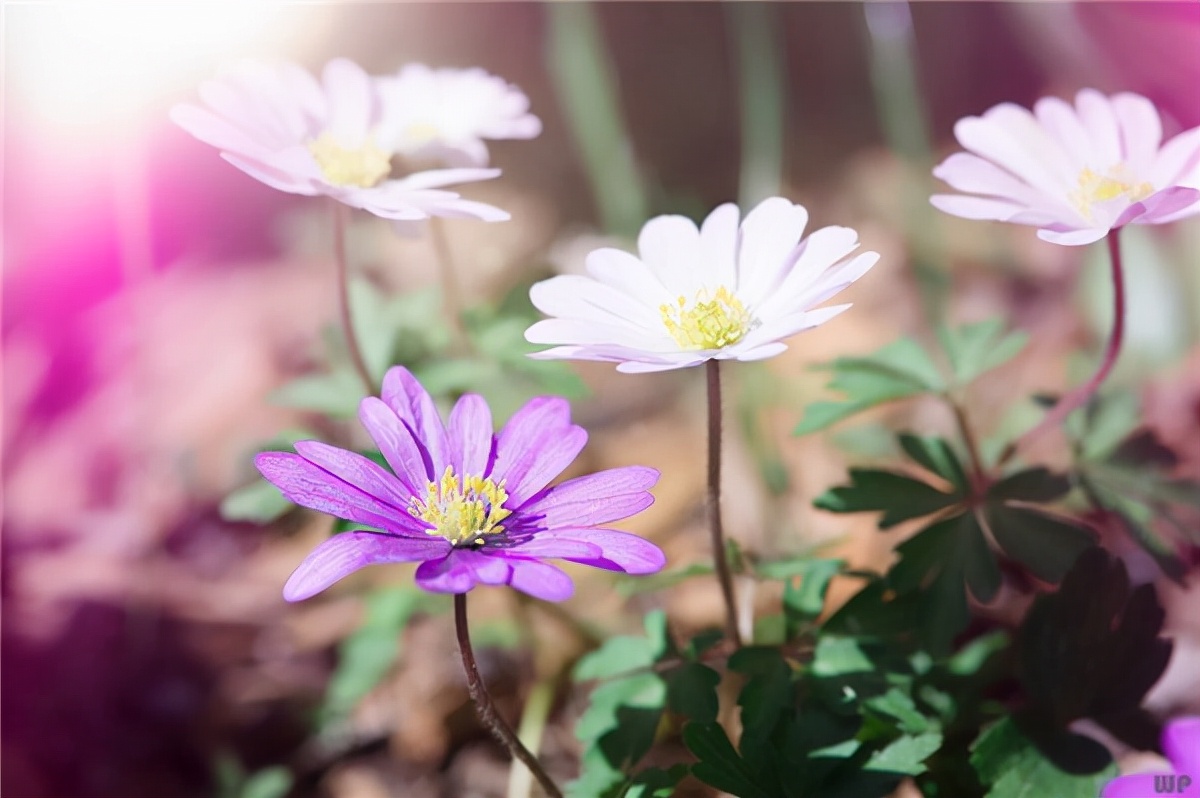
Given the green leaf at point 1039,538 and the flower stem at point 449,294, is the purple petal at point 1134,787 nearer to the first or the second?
the green leaf at point 1039,538

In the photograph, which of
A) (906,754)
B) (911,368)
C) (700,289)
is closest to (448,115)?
(700,289)

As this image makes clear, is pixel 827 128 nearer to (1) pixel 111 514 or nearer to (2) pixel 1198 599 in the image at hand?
(2) pixel 1198 599

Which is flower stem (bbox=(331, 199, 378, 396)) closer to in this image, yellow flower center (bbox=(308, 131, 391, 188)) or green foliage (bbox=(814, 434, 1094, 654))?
yellow flower center (bbox=(308, 131, 391, 188))

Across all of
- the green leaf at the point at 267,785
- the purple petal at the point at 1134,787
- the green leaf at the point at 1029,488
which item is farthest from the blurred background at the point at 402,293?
the purple petal at the point at 1134,787

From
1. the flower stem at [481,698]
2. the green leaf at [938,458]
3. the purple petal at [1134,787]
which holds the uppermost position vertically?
the green leaf at [938,458]

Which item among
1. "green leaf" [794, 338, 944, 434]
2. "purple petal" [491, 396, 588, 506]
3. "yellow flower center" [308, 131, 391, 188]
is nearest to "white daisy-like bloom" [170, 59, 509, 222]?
"yellow flower center" [308, 131, 391, 188]

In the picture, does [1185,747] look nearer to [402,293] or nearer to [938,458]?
[938,458]

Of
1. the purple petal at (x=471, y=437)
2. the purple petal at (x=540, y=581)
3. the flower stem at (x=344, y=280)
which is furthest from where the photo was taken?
the flower stem at (x=344, y=280)
